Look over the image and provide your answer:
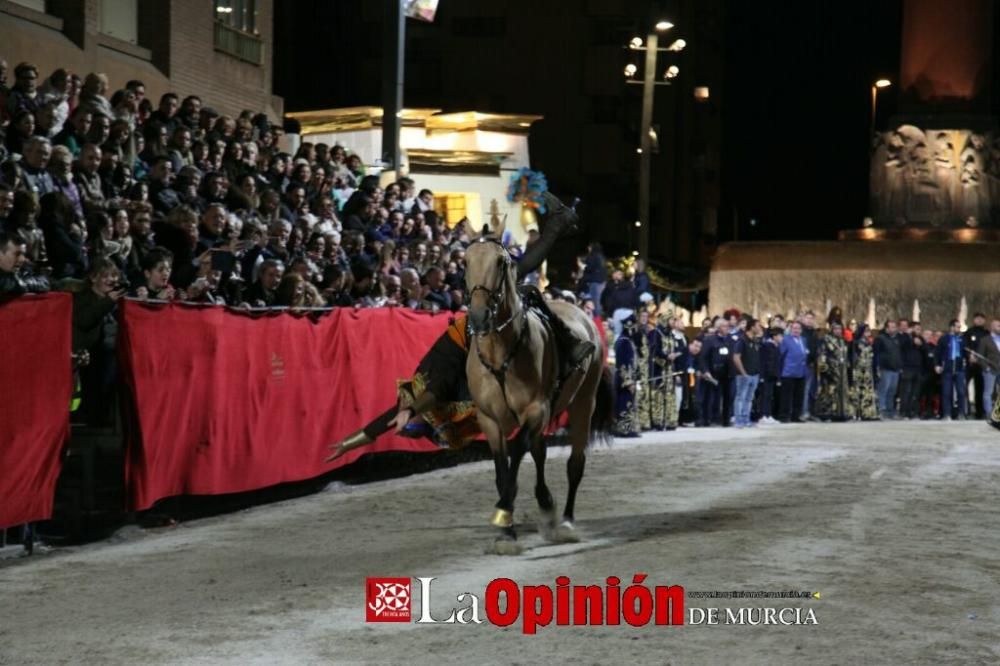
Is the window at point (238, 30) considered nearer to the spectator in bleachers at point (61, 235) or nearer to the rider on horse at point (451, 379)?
the spectator in bleachers at point (61, 235)

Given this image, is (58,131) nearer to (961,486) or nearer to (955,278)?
(961,486)

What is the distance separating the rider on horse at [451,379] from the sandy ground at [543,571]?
2.53 feet

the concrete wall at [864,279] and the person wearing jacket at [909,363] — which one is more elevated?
the concrete wall at [864,279]

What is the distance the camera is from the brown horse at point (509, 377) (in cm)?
1109

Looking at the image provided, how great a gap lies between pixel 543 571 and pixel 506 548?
79 centimetres

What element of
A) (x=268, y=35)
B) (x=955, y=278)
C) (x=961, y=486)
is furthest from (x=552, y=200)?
(x=955, y=278)

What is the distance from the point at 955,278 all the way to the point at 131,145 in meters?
26.9

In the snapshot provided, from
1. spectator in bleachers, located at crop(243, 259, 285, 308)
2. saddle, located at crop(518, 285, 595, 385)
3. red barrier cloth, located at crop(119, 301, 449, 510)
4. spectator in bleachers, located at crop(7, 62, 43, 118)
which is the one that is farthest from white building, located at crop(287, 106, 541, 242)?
saddle, located at crop(518, 285, 595, 385)

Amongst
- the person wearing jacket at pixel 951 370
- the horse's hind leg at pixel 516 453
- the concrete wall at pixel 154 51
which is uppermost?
the concrete wall at pixel 154 51

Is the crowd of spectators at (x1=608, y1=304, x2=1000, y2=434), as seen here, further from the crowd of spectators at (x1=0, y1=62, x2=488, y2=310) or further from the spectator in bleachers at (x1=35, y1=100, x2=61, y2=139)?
the spectator in bleachers at (x1=35, y1=100, x2=61, y2=139)

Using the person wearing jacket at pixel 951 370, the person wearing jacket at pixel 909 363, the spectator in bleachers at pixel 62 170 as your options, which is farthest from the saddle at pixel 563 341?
the person wearing jacket at pixel 951 370

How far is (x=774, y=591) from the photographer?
31.4 feet

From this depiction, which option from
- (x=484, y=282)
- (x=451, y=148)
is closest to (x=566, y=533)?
(x=484, y=282)

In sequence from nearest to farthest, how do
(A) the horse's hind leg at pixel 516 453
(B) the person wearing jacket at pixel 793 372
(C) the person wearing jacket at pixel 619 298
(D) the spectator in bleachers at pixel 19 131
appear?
(A) the horse's hind leg at pixel 516 453 < (D) the spectator in bleachers at pixel 19 131 < (C) the person wearing jacket at pixel 619 298 < (B) the person wearing jacket at pixel 793 372
